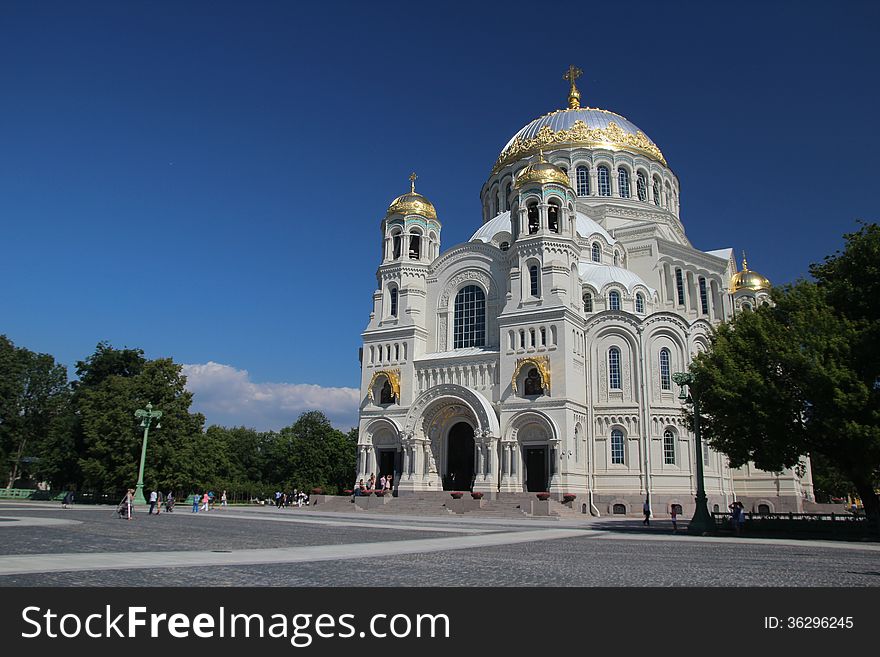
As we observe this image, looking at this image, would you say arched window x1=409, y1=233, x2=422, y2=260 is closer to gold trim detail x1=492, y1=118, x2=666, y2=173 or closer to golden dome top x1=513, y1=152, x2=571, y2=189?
golden dome top x1=513, y1=152, x2=571, y2=189

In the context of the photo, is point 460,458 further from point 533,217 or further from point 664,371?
point 533,217

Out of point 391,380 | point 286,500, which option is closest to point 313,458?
point 286,500

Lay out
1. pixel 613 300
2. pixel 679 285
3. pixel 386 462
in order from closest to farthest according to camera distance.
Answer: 1. pixel 613 300
2. pixel 386 462
3. pixel 679 285

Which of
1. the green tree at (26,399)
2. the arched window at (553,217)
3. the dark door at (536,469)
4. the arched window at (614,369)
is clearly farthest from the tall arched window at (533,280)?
the green tree at (26,399)

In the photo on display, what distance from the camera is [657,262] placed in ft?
169

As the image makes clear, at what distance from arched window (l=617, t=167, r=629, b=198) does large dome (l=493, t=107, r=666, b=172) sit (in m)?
1.93

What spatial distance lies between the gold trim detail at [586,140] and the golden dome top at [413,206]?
1407 centimetres

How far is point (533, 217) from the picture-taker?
4659 cm

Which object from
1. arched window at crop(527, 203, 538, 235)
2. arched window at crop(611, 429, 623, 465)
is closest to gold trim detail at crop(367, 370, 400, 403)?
arched window at crop(527, 203, 538, 235)

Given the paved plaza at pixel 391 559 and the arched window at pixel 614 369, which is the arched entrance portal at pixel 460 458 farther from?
the paved plaza at pixel 391 559

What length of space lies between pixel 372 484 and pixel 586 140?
114 ft

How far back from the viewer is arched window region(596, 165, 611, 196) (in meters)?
57.6

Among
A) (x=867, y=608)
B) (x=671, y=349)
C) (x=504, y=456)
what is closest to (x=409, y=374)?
(x=504, y=456)

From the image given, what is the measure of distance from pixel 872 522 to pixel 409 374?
2871 centimetres
